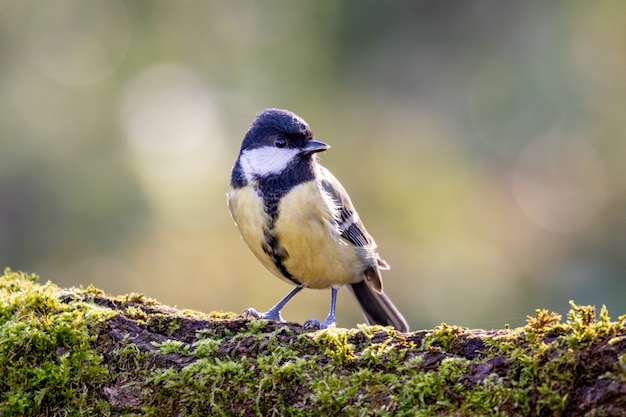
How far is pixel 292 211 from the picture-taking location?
329 centimetres

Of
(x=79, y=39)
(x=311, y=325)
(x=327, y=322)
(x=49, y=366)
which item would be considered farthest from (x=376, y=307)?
(x=79, y=39)

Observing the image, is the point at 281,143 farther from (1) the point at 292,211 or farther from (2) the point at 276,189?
(1) the point at 292,211

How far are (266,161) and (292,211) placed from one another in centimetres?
30

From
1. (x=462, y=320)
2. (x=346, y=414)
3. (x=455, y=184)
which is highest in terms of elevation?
(x=455, y=184)

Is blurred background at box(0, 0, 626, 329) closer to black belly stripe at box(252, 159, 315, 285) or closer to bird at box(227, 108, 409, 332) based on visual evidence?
bird at box(227, 108, 409, 332)

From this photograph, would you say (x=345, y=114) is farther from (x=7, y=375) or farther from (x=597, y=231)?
(x=7, y=375)

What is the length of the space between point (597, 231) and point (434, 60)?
114 inches

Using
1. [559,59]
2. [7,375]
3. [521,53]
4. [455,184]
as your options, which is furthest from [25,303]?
[521,53]

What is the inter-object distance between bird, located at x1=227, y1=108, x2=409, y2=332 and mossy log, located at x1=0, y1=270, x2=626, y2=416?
2.72 ft

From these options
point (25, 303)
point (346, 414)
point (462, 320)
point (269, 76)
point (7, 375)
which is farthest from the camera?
point (269, 76)

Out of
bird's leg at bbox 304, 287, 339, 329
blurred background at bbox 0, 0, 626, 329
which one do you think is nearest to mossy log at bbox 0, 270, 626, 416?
bird's leg at bbox 304, 287, 339, 329

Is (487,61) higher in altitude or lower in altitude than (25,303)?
higher

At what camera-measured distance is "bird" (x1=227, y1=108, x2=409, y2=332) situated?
329 centimetres

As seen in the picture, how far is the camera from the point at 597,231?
22.2ft
